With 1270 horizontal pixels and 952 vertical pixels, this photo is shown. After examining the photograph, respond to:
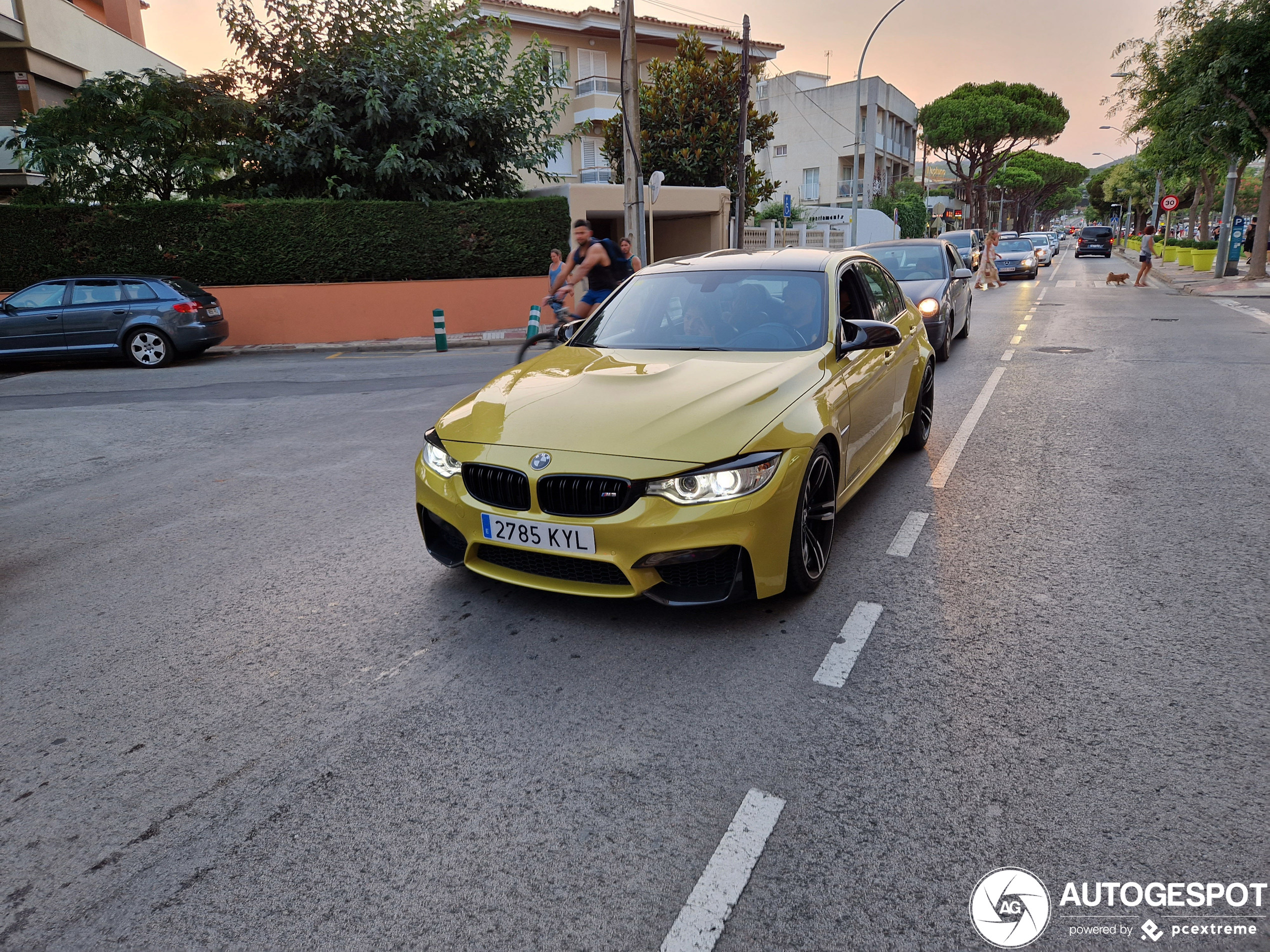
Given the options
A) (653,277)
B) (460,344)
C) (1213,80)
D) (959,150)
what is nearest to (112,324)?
(460,344)

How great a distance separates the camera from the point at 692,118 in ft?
90.6

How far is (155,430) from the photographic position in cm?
911

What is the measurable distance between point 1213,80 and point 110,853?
98.9ft

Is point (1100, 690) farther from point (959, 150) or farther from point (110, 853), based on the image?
point (959, 150)

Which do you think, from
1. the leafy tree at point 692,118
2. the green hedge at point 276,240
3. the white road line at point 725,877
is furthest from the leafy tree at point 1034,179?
the white road line at point 725,877

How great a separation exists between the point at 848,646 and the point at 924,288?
348 inches

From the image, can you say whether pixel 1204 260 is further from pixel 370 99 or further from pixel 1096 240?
pixel 370 99

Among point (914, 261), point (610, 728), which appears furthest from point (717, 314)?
point (914, 261)

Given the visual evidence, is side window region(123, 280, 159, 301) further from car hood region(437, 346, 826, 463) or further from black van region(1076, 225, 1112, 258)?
black van region(1076, 225, 1112, 258)

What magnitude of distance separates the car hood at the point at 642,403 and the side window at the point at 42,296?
44.1ft

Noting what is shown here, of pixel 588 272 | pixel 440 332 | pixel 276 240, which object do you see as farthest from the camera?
pixel 276 240

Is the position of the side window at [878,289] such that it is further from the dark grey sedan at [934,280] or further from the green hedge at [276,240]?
the green hedge at [276,240]

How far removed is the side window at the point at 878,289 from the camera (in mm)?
5605

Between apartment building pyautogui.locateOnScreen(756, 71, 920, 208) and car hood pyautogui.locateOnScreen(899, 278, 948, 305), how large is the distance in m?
46.0
